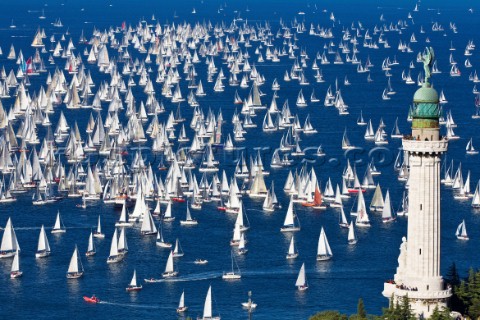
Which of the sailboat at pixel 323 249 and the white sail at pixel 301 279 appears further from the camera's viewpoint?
the sailboat at pixel 323 249

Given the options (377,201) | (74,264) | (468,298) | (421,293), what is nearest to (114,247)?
(74,264)

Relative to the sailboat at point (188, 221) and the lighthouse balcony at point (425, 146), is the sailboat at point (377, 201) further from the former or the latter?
the lighthouse balcony at point (425, 146)

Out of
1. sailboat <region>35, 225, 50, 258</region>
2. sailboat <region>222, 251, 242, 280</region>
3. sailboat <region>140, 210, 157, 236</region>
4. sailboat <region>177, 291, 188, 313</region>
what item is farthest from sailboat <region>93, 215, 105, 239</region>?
sailboat <region>177, 291, 188, 313</region>

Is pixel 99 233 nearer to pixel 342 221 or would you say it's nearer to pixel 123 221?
pixel 123 221

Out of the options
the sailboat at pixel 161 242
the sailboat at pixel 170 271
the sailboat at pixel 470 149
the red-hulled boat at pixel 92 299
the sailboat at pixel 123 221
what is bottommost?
the red-hulled boat at pixel 92 299

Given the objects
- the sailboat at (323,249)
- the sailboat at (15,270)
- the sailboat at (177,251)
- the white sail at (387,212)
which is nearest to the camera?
the sailboat at (15,270)

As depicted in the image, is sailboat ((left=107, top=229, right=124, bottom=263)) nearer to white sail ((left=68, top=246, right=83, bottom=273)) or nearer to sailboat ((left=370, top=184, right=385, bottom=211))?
white sail ((left=68, top=246, right=83, bottom=273))

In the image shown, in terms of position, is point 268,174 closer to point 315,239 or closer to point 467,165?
point 467,165

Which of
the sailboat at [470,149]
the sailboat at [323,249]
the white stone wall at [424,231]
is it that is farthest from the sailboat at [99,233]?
the white stone wall at [424,231]
